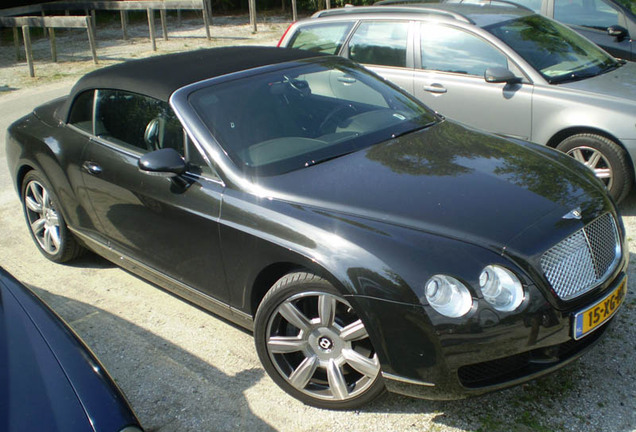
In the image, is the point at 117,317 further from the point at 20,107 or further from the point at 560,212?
the point at 20,107

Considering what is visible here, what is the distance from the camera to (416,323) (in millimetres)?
2703

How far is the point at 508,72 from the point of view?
5.48m

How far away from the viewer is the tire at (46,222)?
4.79 meters

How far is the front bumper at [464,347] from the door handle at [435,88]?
344cm

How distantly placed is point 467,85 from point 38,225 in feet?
12.3

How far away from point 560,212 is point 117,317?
2.75 metres

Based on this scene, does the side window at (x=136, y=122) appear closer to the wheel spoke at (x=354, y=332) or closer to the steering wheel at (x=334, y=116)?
the steering wheel at (x=334, y=116)

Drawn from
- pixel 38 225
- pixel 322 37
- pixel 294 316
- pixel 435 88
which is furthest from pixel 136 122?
pixel 322 37

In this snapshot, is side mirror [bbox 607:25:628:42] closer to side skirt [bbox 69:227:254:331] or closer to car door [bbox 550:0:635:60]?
car door [bbox 550:0:635:60]

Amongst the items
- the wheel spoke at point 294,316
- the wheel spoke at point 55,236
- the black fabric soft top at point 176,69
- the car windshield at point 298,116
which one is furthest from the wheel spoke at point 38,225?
the wheel spoke at point 294,316

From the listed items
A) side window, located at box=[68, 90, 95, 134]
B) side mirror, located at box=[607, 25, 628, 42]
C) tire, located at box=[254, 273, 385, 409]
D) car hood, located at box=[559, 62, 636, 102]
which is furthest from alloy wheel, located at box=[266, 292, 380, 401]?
side mirror, located at box=[607, 25, 628, 42]

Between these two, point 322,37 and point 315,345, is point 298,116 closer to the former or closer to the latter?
point 315,345

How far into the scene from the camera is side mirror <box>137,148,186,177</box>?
11.3 ft

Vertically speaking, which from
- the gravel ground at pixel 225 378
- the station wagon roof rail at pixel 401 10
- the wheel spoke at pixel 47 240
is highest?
the station wagon roof rail at pixel 401 10
